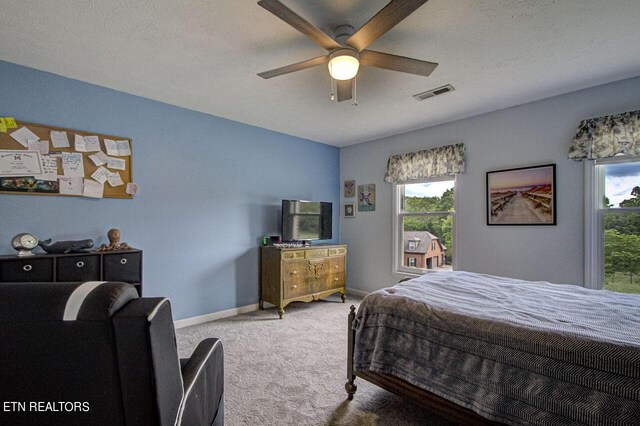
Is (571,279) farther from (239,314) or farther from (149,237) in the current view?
(149,237)

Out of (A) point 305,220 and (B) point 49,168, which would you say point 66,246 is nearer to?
(B) point 49,168

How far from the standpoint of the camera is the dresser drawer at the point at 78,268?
229 centimetres

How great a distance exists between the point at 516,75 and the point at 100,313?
327 cm

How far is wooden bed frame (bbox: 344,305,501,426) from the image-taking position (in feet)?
4.87

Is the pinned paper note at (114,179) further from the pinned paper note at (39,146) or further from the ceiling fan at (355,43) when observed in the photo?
the ceiling fan at (355,43)

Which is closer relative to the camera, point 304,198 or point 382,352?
point 382,352

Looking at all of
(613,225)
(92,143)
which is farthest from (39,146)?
(613,225)

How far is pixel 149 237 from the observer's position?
3.08 m

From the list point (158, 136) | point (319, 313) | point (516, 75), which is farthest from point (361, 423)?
point (158, 136)

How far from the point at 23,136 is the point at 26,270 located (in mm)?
1150

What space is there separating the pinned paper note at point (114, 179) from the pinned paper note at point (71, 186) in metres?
0.22

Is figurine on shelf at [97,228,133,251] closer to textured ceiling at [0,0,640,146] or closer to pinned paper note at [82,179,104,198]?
pinned paper note at [82,179,104,198]

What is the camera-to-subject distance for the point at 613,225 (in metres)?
2.73

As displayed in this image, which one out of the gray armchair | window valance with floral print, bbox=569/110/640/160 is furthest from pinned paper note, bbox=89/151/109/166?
window valance with floral print, bbox=569/110/640/160
